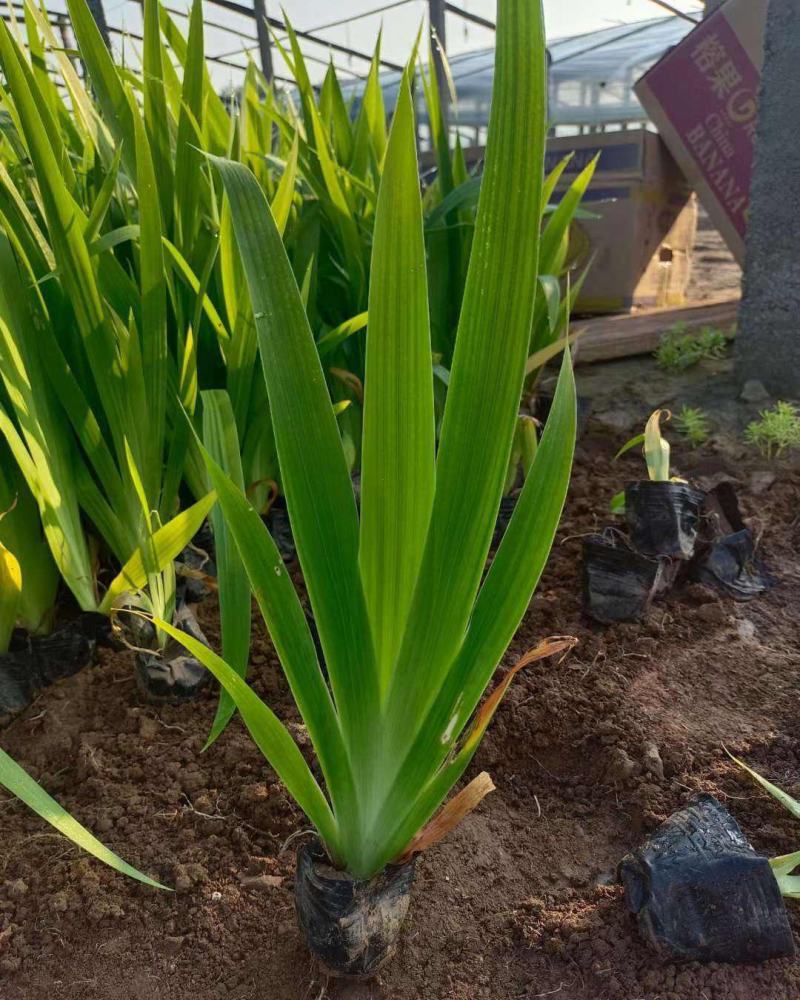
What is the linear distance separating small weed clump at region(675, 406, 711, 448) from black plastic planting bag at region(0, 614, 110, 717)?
4.23 feet

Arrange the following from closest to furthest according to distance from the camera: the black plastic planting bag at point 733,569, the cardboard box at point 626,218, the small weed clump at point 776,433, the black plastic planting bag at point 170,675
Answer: the black plastic planting bag at point 170,675, the black plastic planting bag at point 733,569, the small weed clump at point 776,433, the cardboard box at point 626,218

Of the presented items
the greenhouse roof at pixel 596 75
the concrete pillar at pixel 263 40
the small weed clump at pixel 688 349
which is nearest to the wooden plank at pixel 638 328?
the small weed clump at pixel 688 349

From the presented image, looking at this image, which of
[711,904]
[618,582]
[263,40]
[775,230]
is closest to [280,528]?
[618,582]

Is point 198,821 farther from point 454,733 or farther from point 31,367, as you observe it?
point 31,367

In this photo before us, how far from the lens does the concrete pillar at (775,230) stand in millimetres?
1693

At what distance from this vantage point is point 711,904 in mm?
643

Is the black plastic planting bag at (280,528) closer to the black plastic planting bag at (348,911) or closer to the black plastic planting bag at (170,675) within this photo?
the black plastic planting bag at (170,675)

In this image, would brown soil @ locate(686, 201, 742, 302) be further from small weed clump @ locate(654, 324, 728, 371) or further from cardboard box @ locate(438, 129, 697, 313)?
small weed clump @ locate(654, 324, 728, 371)

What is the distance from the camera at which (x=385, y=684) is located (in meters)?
0.59

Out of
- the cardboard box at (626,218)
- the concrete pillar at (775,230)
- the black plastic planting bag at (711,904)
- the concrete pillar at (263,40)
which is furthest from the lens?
the concrete pillar at (263,40)

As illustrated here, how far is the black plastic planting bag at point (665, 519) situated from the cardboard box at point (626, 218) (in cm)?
164

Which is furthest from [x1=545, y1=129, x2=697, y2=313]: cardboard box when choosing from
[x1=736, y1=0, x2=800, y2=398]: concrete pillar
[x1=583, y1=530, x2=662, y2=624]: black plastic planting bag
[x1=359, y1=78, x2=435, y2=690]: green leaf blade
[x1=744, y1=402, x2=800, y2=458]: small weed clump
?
[x1=359, y1=78, x2=435, y2=690]: green leaf blade

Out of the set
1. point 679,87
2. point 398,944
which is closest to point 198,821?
point 398,944

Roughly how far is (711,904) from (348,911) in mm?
317
